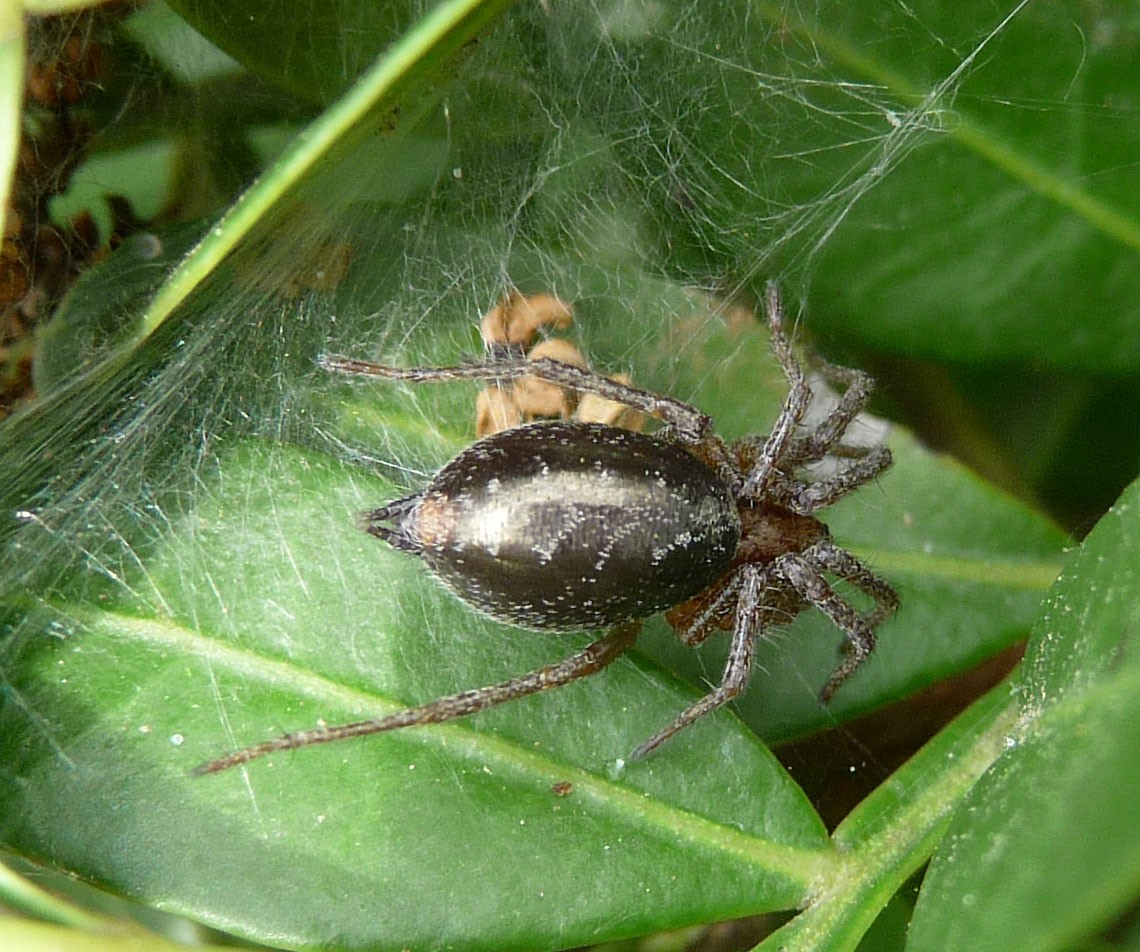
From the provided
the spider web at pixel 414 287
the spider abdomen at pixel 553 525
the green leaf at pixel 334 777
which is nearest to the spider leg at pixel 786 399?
the spider web at pixel 414 287

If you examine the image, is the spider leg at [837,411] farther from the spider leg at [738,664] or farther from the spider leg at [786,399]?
the spider leg at [738,664]

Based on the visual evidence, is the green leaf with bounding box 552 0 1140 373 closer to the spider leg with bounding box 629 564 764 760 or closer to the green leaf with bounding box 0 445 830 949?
the spider leg with bounding box 629 564 764 760

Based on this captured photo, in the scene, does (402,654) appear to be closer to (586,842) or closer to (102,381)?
(586,842)

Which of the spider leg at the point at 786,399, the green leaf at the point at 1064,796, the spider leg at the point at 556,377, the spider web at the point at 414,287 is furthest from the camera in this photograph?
the spider leg at the point at 786,399

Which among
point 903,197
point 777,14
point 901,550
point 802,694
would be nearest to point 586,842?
point 802,694

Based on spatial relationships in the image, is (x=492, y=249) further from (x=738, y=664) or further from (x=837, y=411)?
(x=738, y=664)

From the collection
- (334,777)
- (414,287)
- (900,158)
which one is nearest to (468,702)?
(334,777)
